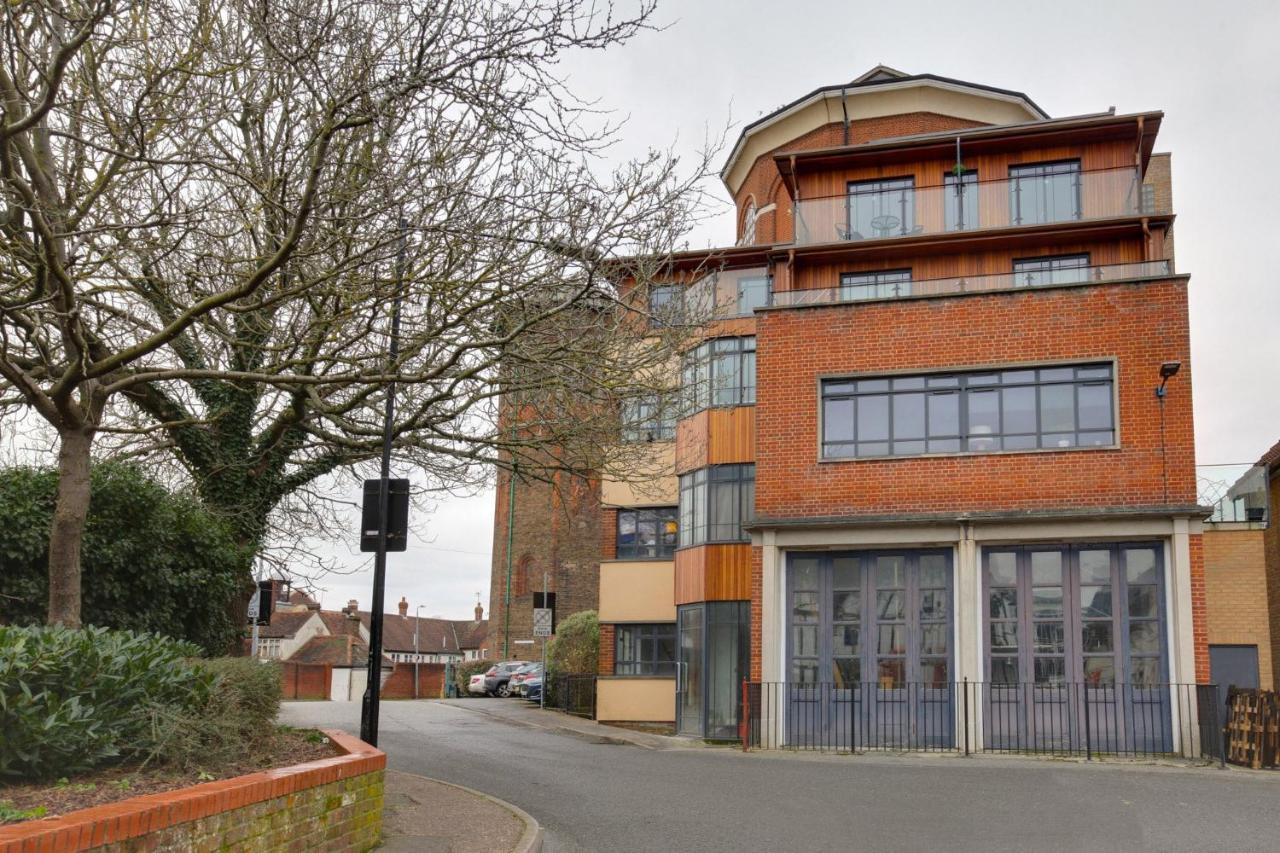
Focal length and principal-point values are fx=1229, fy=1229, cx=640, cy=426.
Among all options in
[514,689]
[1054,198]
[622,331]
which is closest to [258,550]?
[622,331]

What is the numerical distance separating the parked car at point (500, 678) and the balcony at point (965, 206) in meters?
23.4

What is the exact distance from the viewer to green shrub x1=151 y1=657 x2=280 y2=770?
803cm

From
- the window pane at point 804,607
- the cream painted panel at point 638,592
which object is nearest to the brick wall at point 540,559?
the cream painted panel at point 638,592

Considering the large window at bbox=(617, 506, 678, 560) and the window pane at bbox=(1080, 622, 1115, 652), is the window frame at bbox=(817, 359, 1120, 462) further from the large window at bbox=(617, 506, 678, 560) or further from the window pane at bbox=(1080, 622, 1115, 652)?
the large window at bbox=(617, 506, 678, 560)

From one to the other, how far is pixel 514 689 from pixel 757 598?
2294 centimetres

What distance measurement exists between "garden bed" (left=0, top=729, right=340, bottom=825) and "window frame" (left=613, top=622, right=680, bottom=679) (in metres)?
17.4

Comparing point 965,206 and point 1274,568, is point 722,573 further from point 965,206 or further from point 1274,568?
point 1274,568

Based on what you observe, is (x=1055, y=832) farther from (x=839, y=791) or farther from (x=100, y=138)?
(x=100, y=138)

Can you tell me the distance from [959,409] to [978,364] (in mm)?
781

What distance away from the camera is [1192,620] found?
17938 millimetres

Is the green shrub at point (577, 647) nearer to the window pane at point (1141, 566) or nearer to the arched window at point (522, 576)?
the window pane at point (1141, 566)

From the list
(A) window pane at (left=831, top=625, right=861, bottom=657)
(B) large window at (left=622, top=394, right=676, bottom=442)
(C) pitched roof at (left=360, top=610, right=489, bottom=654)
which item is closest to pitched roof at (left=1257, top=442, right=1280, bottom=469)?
(A) window pane at (left=831, top=625, right=861, bottom=657)

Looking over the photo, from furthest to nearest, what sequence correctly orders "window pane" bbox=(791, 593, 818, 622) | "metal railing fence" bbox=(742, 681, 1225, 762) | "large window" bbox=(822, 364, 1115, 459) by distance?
"window pane" bbox=(791, 593, 818, 622)
"large window" bbox=(822, 364, 1115, 459)
"metal railing fence" bbox=(742, 681, 1225, 762)

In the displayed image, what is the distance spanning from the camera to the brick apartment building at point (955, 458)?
18531mm
